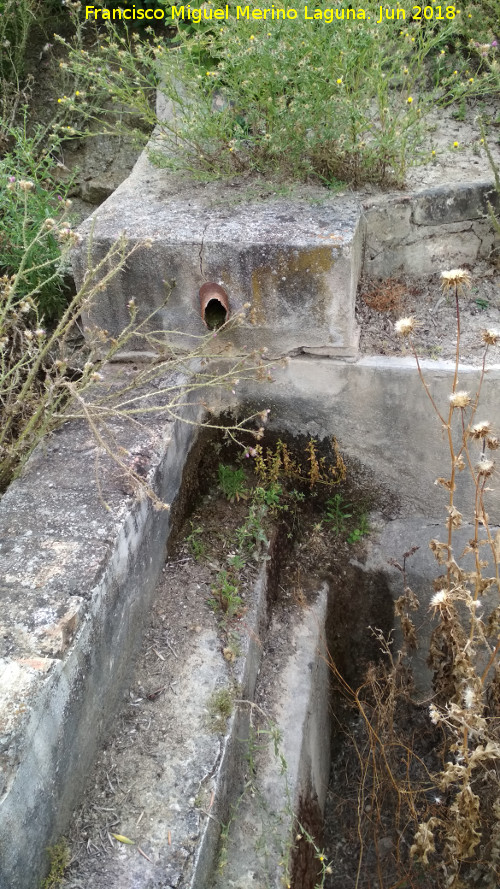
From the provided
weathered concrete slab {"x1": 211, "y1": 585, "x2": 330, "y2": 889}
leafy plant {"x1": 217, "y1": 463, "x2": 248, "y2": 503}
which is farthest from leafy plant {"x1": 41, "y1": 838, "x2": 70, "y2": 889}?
leafy plant {"x1": 217, "y1": 463, "x2": 248, "y2": 503}

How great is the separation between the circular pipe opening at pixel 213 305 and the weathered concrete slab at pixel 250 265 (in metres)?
0.03

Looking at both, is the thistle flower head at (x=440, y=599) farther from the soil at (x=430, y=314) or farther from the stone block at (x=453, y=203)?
the stone block at (x=453, y=203)

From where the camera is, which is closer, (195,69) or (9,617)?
(9,617)

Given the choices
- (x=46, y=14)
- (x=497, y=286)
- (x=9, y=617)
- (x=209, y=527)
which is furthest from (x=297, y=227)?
(x=46, y=14)

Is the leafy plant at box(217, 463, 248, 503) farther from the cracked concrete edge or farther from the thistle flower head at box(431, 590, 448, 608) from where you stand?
the thistle flower head at box(431, 590, 448, 608)

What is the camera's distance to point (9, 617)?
72.0 inches

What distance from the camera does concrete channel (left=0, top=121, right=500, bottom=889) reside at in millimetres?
1770

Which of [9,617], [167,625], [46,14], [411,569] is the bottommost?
[411,569]

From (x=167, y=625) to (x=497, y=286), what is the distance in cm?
207

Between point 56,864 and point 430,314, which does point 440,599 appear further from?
point 430,314

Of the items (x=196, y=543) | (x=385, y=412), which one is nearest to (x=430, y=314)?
Result: (x=385, y=412)

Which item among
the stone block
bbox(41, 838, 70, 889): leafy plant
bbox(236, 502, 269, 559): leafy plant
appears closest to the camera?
bbox(41, 838, 70, 889): leafy plant

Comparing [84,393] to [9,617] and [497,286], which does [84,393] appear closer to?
[9,617]

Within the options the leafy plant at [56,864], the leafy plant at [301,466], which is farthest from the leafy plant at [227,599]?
the leafy plant at [56,864]
